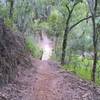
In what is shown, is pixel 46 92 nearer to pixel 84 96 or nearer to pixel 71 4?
pixel 84 96

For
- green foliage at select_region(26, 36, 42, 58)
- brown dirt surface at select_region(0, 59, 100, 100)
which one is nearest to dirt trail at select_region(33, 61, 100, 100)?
brown dirt surface at select_region(0, 59, 100, 100)

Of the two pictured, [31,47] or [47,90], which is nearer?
[47,90]

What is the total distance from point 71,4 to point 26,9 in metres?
4.53

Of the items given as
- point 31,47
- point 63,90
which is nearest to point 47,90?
point 63,90

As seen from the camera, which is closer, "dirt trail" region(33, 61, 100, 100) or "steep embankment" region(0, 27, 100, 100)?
"steep embankment" region(0, 27, 100, 100)

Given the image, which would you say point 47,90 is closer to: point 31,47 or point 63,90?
point 63,90

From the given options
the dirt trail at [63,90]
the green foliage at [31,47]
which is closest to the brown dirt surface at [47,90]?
the dirt trail at [63,90]

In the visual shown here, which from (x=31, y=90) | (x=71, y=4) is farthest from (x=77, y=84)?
(x=71, y=4)

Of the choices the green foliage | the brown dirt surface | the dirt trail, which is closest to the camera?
the brown dirt surface

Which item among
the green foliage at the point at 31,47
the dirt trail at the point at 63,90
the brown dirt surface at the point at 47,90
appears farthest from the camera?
the green foliage at the point at 31,47

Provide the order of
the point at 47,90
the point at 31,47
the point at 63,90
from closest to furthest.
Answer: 1. the point at 47,90
2. the point at 63,90
3. the point at 31,47

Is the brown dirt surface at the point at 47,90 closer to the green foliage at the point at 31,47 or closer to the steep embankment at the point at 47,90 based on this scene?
the steep embankment at the point at 47,90

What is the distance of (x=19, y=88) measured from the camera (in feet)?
24.2

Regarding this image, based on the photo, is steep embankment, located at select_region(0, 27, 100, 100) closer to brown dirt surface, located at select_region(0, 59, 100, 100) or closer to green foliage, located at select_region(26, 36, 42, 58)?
brown dirt surface, located at select_region(0, 59, 100, 100)
